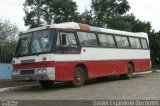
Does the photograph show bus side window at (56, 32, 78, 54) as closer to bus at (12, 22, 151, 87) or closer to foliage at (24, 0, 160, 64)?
bus at (12, 22, 151, 87)

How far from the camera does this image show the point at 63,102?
13367 millimetres

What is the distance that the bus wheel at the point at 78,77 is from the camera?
18.9 meters

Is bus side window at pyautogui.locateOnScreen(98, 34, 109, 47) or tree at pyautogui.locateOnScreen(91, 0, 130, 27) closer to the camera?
bus side window at pyautogui.locateOnScreen(98, 34, 109, 47)

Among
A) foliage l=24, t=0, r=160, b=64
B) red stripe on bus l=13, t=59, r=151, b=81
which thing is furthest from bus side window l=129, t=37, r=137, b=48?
foliage l=24, t=0, r=160, b=64

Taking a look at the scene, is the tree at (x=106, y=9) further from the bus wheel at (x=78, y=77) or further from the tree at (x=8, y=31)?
the bus wheel at (x=78, y=77)

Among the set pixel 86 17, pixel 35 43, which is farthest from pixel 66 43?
pixel 86 17

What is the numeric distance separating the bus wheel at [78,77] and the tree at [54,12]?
22555 mm

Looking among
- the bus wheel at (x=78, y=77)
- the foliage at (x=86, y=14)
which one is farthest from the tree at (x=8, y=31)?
the bus wheel at (x=78, y=77)

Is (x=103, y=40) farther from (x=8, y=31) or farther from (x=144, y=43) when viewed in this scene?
(x=8, y=31)

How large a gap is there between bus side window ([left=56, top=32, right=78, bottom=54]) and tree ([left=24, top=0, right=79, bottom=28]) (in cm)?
2279

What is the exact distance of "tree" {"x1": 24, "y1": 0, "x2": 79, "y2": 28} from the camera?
41.5m

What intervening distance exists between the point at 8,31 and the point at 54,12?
1047 cm

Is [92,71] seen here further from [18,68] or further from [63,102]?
[63,102]

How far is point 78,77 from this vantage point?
19031 millimetres
